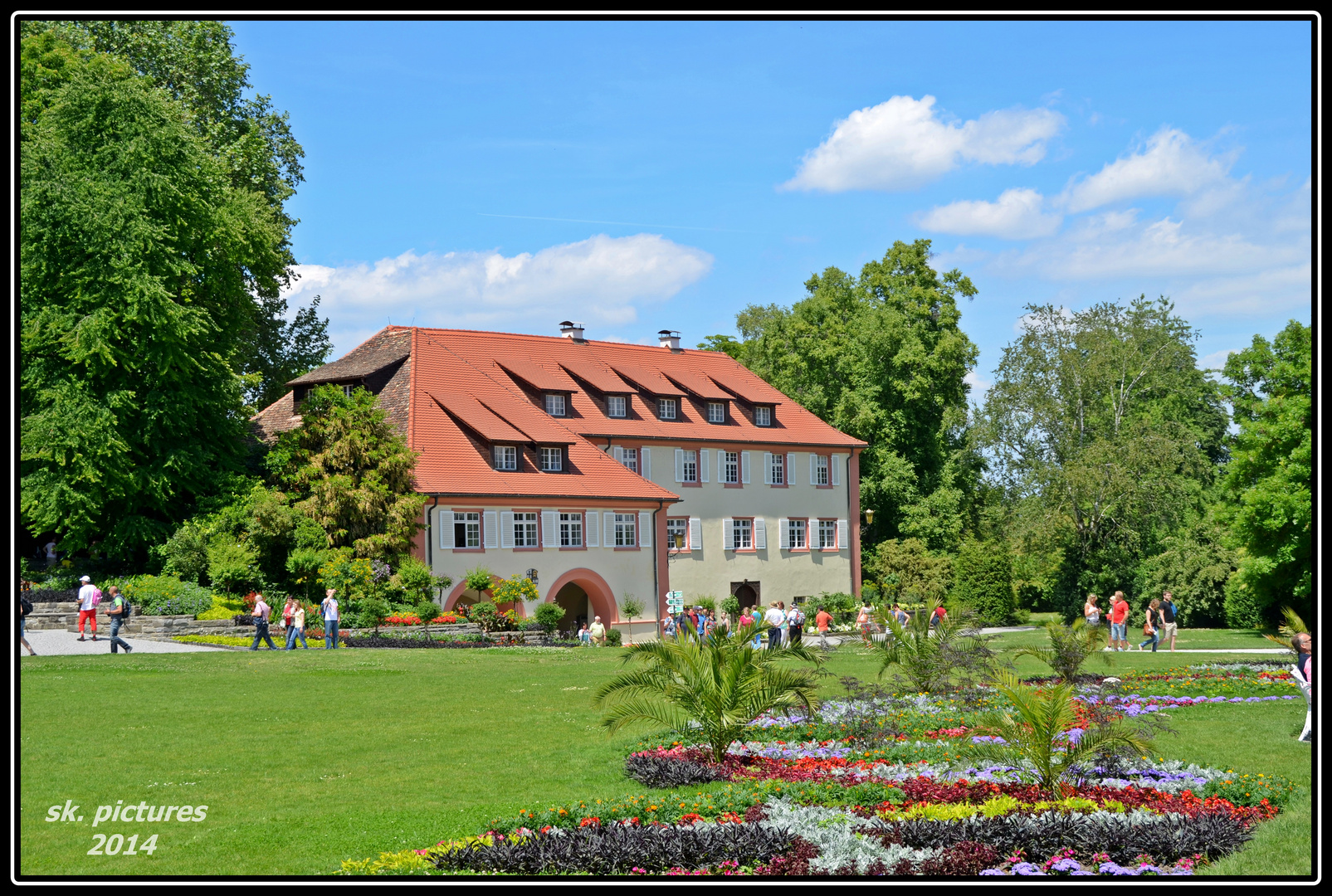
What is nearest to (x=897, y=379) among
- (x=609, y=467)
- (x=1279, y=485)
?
(x=609, y=467)

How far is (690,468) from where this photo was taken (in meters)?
56.2

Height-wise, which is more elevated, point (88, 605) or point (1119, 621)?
point (88, 605)

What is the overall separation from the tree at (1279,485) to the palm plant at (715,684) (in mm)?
15206

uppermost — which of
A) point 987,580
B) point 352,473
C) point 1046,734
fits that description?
point 352,473

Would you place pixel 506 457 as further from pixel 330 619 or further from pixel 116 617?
pixel 116 617

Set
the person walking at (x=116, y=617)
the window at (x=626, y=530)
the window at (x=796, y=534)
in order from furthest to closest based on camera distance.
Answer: the window at (x=796, y=534), the window at (x=626, y=530), the person walking at (x=116, y=617)

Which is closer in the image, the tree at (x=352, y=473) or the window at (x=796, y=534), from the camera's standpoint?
the tree at (x=352, y=473)

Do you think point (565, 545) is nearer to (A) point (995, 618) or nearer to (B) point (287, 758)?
(A) point (995, 618)

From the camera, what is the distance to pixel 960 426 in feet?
216

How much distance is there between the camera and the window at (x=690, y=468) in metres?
55.9

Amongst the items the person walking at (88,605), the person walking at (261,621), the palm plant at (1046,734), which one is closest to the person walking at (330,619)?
the person walking at (261,621)

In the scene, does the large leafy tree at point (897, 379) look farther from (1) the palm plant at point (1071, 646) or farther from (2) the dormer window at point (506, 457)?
(1) the palm plant at point (1071, 646)

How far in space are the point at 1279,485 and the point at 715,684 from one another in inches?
676
